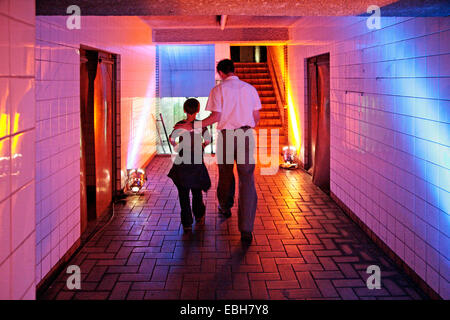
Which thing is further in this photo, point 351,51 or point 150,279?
point 351,51

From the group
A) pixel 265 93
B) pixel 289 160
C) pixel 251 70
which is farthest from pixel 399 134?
pixel 251 70

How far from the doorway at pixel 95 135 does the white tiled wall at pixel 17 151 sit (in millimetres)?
2835

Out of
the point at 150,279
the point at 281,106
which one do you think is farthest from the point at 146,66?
the point at 150,279

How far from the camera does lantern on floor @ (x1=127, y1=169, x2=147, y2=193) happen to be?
20.5 ft

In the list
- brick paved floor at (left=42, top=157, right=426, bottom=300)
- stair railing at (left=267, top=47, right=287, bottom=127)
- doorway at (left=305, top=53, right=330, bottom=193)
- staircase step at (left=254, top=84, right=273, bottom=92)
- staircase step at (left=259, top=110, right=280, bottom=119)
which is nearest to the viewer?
brick paved floor at (left=42, top=157, right=426, bottom=300)

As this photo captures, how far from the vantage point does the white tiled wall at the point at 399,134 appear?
2.97 metres

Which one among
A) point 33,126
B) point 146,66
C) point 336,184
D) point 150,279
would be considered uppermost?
point 146,66

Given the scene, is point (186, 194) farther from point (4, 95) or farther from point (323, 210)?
point (4, 95)

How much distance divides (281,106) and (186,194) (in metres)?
7.00

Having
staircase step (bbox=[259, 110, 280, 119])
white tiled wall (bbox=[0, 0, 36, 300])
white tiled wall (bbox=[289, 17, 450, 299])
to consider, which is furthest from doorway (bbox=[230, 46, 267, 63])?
white tiled wall (bbox=[0, 0, 36, 300])

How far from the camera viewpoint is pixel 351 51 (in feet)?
16.4

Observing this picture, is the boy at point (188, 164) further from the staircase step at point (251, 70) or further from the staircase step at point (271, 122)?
the staircase step at point (251, 70)

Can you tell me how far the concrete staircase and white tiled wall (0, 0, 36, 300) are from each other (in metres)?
8.74

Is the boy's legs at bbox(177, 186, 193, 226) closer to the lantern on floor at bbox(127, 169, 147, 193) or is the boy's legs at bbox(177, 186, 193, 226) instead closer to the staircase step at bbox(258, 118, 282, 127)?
the lantern on floor at bbox(127, 169, 147, 193)
